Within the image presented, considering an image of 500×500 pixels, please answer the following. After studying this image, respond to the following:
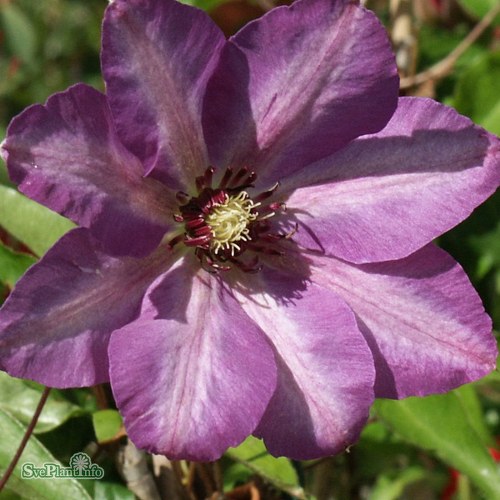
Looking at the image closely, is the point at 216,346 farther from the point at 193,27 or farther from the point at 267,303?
the point at 193,27

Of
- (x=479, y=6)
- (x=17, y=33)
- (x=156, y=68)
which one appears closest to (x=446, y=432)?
(x=156, y=68)

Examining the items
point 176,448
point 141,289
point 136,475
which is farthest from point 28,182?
point 136,475

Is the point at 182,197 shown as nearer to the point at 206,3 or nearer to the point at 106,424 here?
the point at 106,424

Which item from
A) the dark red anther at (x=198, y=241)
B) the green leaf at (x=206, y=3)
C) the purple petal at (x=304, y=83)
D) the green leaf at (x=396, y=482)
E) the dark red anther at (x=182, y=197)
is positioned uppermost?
the purple petal at (x=304, y=83)

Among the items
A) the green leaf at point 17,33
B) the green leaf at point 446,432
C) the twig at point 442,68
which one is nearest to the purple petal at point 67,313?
the green leaf at point 446,432

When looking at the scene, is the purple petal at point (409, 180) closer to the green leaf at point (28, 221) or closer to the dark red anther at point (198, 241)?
the dark red anther at point (198, 241)
